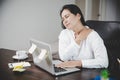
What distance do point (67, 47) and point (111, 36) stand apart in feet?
1.84

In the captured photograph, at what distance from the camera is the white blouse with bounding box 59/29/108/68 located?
1.62 metres

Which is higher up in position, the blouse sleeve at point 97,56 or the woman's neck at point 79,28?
the woman's neck at point 79,28

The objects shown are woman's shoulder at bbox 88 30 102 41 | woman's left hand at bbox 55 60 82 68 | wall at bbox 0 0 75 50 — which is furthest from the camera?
wall at bbox 0 0 75 50

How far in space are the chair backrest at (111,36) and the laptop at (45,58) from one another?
0.62 meters

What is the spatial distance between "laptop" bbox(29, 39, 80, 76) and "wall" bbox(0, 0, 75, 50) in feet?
5.03

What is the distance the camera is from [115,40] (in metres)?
2.10

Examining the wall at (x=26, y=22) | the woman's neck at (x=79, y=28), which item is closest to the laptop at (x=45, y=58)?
the woman's neck at (x=79, y=28)

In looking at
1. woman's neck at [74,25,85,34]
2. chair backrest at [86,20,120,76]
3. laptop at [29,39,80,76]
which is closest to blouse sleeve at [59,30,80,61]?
woman's neck at [74,25,85,34]

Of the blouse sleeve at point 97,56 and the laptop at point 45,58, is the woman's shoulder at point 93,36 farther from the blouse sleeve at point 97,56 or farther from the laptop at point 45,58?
the laptop at point 45,58

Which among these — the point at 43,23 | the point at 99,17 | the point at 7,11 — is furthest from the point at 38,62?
the point at 99,17

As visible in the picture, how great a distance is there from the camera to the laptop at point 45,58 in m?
1.39

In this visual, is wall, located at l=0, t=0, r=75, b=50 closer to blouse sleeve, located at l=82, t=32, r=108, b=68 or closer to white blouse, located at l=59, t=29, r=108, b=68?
white blouse, located at l=59, t=29, r=108, b=68

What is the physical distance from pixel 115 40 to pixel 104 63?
565 mm

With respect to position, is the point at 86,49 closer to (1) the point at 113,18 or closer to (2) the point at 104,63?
(2) the point at 104,63
